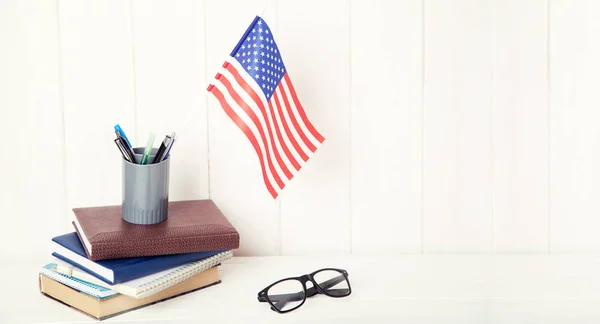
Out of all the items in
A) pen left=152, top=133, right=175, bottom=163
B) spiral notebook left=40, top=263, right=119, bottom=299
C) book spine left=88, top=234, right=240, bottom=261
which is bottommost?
spiral notebook left=40, top=263, right=119, bottom=299

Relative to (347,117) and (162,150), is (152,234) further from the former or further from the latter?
(347,117)

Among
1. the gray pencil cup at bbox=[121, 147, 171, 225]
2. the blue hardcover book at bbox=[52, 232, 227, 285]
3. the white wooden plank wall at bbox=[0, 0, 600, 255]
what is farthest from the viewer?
the white wooden plank wall at bbox=[0, 0, 600, 255]

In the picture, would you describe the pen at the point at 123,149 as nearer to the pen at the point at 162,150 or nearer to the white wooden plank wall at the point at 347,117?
the pen at the point at 162,150

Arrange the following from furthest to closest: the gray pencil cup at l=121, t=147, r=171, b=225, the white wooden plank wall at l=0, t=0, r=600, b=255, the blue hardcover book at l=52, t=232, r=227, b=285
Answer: the white wooden plank wall at l=0, t=0, r=600, b=255 → the gray pencil cup at l=121, t=147, r=171, b=225 → the blue hardcover book at l=52, t=232, r=227, b=285

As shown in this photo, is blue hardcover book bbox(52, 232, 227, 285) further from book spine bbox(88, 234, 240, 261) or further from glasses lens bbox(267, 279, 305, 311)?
glasses lens bbox(267, 279, 305, 311)

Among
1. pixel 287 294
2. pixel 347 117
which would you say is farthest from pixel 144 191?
pixel 347 117

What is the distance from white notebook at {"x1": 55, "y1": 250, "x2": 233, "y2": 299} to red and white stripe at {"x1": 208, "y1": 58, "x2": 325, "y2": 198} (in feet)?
0.59

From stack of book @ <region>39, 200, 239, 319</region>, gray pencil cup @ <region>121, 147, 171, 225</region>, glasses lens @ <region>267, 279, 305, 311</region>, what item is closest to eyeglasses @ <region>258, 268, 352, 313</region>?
glasses lens @ <region>267, 279, 305, 311</region>

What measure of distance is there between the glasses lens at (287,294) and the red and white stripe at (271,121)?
0.16 m

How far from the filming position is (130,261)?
1.29 m

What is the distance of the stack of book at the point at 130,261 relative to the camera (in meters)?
1.28

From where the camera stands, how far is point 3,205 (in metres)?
1.55

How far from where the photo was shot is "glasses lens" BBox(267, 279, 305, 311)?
1.34m

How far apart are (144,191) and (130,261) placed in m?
0.14
